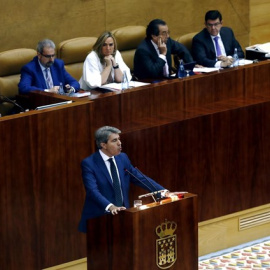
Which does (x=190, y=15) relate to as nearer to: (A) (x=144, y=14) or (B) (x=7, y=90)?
(A) (x=144, y=14)

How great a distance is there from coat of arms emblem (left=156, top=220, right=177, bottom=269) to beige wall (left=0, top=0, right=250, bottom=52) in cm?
237

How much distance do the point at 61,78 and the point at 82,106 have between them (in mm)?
814

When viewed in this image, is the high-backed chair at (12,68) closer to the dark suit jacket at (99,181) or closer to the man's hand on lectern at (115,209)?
the dark suit jacket at (99,181)

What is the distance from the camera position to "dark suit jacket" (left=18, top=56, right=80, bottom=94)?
5.94m

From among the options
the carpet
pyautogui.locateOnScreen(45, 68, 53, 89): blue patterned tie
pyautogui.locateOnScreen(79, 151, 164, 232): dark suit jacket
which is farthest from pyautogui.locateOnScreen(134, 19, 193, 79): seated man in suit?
pyautogui.locateOnScreen(79, 151, 164, 232): dark suit jacket

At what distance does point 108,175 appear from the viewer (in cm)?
500

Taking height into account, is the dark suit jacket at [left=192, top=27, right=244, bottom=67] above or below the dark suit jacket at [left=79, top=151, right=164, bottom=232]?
above

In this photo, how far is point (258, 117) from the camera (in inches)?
236

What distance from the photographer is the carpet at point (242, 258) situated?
5.73m

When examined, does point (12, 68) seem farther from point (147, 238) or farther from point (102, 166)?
point (147, 238)

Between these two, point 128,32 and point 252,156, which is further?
point 128,32

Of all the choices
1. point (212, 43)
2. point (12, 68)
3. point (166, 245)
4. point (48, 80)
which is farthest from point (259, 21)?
point (166, 245)

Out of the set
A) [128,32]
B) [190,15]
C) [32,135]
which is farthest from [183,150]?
[190,15]

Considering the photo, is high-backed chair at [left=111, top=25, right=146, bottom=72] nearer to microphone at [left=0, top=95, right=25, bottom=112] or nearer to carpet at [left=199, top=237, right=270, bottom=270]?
microphone at [left=0, top=95, right=25, bottom=112]
